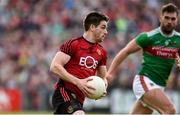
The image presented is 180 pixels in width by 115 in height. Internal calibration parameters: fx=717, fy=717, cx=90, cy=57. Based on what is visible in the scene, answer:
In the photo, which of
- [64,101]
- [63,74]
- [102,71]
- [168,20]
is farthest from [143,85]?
[63,74]

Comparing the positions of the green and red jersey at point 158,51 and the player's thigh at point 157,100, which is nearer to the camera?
the player's thigh at point 157,100

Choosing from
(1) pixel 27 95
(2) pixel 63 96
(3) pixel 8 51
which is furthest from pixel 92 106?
(2) pixel 63 96

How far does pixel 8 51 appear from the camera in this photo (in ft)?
73.7

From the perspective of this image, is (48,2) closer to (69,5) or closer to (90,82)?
(69,5)

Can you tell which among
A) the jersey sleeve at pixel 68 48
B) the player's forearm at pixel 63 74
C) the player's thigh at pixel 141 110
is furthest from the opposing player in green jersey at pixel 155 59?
the player's forearm at pixel 63 74

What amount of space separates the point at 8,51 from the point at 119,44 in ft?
11.6

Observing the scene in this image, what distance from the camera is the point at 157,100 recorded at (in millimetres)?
11227

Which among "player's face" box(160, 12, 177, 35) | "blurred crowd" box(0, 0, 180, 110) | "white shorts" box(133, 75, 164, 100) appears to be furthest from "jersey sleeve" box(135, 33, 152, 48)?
"blurred crowd" box(0, 0, 180, 110)

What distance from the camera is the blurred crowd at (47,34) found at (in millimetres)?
20844

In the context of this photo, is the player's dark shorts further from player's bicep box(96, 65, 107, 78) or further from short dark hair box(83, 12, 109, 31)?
short dark hair box(83, 12, 109, 31)

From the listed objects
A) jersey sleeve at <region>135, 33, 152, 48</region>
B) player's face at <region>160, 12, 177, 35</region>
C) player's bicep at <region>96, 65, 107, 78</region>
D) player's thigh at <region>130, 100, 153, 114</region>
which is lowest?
player's thigh at <region>130, 100, 153, 114</region>

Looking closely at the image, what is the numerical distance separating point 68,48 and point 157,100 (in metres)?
2.25

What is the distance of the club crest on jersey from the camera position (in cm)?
975

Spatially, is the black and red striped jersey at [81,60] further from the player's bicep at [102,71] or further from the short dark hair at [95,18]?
the short dark hair at [95,18]
